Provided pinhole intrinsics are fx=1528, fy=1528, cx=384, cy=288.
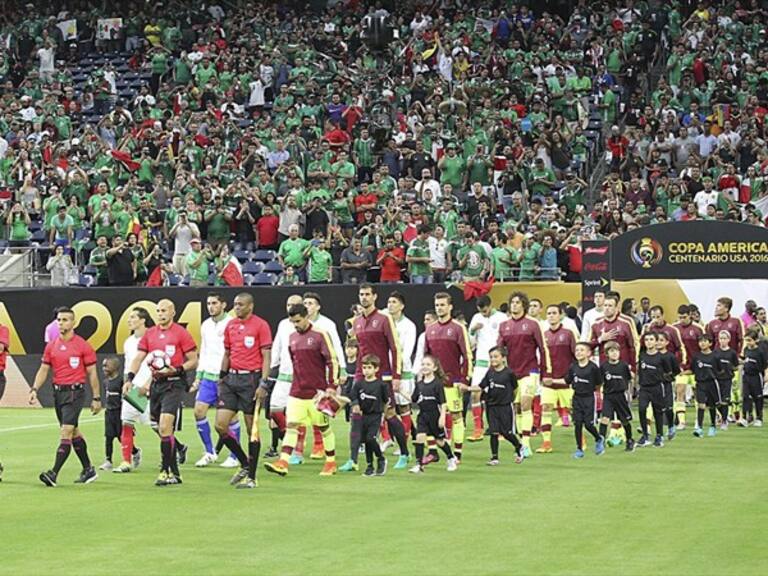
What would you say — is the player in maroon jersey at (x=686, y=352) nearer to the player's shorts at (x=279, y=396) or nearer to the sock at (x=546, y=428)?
the sock at (x=546, y=428)

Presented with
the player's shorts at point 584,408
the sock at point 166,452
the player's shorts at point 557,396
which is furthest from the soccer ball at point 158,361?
the player's shorts at point 557,396

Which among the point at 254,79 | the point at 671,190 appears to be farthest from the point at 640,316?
the point at 254,79

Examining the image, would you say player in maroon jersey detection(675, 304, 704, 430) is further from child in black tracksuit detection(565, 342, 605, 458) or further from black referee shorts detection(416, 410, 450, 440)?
black referee shorts detection(416, 410, 450, 440)

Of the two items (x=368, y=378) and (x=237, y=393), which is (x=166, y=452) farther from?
(x=368, y=378)

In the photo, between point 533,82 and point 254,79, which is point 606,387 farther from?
point 254,79

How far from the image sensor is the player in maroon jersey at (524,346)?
21531mm

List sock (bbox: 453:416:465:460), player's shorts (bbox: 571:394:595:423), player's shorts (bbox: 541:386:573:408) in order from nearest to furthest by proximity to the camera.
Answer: sock (bbox: 453:416:465:460) < player's shorts (bbox: 571:394:595:423) < player's shorts (bbox: 541:386:573:408)

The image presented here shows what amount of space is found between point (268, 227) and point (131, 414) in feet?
45.3

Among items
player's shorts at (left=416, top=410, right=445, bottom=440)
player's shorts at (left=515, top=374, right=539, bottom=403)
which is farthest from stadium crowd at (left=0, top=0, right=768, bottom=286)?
player's shorts at (left=416, top=410, right=445, bottom=440)

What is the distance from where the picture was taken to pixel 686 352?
991 inches

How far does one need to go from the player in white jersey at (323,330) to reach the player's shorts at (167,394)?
2.04 m

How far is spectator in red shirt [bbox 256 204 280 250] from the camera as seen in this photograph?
33.1m

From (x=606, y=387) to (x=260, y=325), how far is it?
226 inches

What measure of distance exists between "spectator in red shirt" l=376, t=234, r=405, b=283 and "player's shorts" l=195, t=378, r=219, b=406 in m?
11.6
